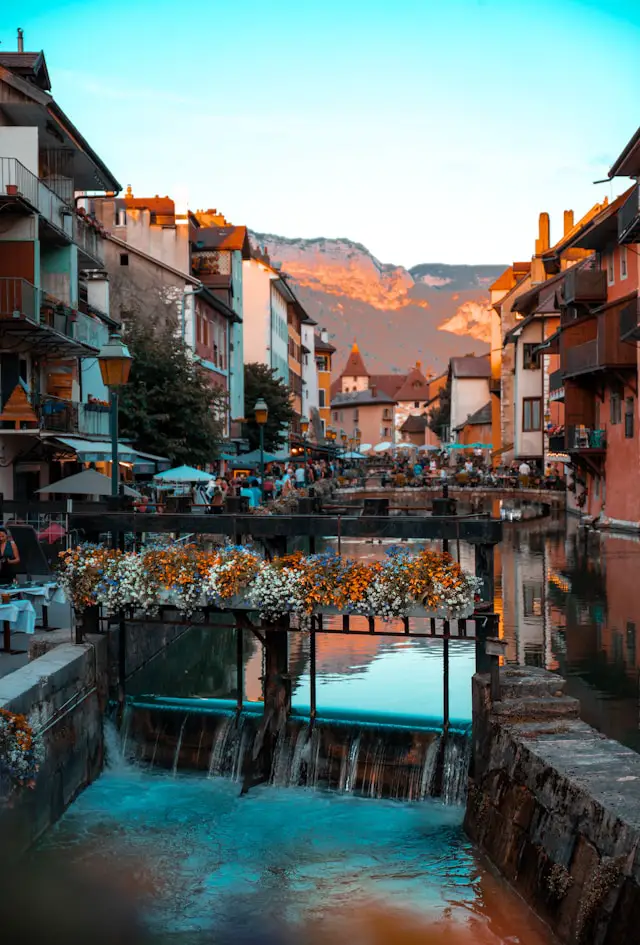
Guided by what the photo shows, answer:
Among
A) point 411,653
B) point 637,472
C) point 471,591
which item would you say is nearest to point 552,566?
point 637,472

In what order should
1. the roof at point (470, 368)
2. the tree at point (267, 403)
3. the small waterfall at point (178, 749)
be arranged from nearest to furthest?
the small waterfall at point (178, 749) < the tree at point (267, 403) < the roof at point (470, 368)

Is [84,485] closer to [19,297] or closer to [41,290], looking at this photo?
[19,297]

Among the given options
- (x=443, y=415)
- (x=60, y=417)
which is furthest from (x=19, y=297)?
(x=443, y=415)

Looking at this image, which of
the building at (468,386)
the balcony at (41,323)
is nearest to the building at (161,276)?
the balcony at (41,323)

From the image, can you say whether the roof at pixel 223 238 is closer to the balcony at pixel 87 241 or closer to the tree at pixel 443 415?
the balcony at pixel 87 241

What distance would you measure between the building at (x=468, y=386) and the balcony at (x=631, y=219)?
85.2 m

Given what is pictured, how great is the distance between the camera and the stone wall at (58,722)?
1041cm

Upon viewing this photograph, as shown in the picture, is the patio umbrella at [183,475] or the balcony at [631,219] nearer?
the balcony at [631,219]

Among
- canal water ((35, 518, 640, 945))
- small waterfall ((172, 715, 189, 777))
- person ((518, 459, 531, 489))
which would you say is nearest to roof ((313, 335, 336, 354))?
person ((518, 459, 531, 489))

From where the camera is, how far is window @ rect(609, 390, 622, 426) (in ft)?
139

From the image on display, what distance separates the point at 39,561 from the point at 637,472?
27591 mm

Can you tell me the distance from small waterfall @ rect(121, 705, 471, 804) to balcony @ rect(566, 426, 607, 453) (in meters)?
33.1

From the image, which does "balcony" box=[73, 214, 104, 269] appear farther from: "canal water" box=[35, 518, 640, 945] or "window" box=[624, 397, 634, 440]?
"window" box=[624, 397, 634, 440]

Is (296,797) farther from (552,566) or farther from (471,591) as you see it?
(552,566)
